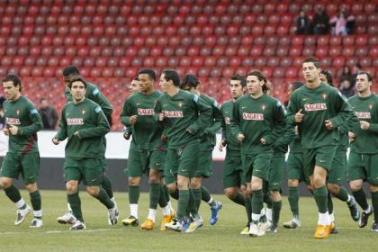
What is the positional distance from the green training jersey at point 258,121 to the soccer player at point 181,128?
0.72 meters

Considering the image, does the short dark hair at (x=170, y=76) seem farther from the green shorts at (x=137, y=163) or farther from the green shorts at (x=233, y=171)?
the green shorts at (x=137, y=163)

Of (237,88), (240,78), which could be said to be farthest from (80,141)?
(240,78)

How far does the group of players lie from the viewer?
48.2 ft

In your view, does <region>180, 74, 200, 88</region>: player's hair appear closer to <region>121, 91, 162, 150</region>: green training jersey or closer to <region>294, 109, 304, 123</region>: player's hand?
<region>121, 91, 162, 150</region>: green training jersey

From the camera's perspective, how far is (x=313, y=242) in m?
14.1

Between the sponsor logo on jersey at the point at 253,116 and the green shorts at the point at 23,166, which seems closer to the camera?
the sponsor logo on jersey at the point at 253,116

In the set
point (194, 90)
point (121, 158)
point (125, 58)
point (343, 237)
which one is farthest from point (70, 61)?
point (343, 237)

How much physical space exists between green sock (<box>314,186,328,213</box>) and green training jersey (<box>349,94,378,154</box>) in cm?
212

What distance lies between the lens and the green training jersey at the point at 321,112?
48.1 feet

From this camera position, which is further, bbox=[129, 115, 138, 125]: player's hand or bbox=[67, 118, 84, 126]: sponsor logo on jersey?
bbox=[129, 115, 138, 125]: player's hand

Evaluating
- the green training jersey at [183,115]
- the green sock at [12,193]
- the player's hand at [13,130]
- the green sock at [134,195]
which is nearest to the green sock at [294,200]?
the green training jersey at [183,115]

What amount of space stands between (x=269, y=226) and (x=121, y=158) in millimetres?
10580

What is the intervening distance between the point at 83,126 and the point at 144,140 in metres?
1.35

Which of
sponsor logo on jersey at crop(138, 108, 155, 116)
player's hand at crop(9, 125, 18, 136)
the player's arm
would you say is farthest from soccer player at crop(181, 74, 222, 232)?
player's hand at crop(9, 125, 18, 136)
